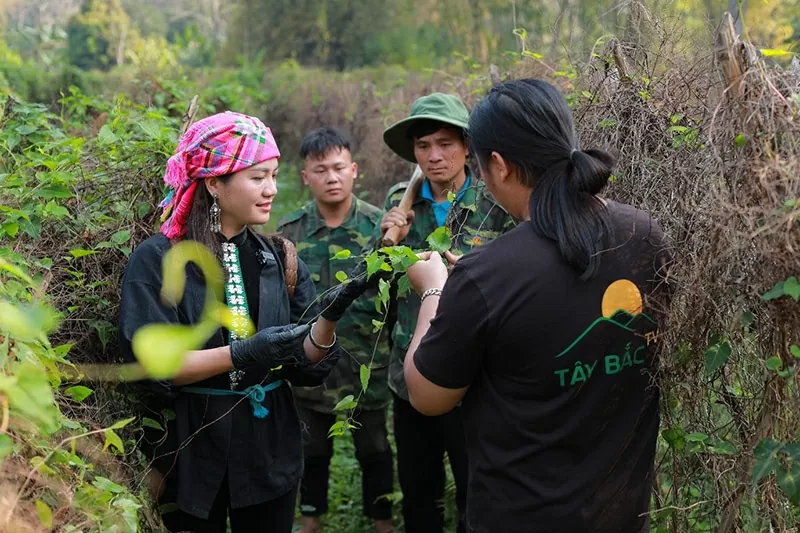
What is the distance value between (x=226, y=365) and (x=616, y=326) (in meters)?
1.19

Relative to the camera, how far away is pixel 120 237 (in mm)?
2750

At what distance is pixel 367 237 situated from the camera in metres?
4.33

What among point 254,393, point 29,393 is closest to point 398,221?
point 254,393

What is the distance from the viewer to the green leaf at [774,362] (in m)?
1.74

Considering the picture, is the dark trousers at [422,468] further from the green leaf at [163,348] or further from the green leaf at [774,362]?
the green leaf at [163,348]

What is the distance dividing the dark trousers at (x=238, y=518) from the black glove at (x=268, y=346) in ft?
1.50

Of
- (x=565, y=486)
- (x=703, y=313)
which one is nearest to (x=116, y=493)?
(x=565, y=486)

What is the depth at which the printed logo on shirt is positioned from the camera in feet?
5.98

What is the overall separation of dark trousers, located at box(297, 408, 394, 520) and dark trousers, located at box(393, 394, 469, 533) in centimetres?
36

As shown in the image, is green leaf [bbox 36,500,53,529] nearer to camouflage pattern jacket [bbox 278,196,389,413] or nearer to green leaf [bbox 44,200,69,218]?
green leaf [bbox 44,200,69,218]

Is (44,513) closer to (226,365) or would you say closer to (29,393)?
(29,393)

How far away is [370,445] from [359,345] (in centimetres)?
51

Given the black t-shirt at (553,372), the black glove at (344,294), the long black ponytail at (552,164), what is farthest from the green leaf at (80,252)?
the long black ponytail at (552,164)

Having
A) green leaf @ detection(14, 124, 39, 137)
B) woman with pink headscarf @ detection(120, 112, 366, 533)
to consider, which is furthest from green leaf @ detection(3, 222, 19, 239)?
green leaf @ detection(14, 124, 39, 137)
